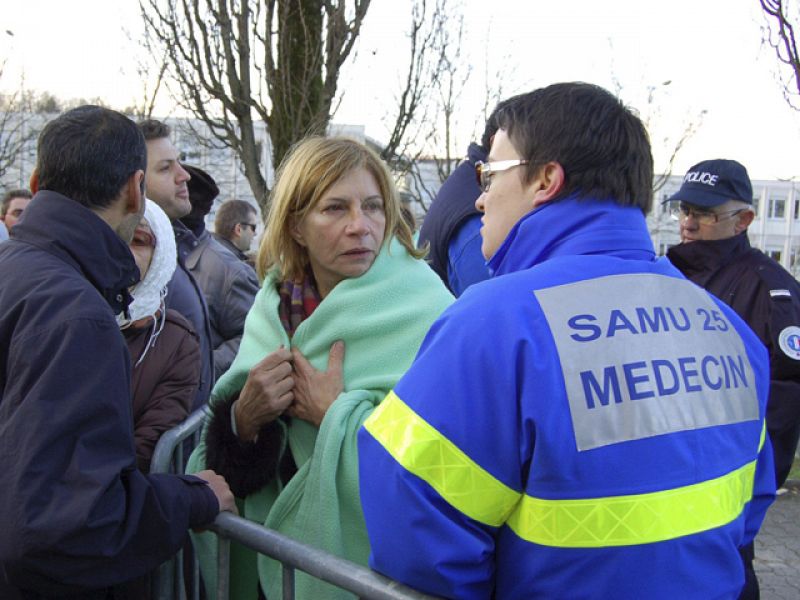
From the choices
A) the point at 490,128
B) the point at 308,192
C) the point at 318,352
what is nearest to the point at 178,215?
the point at 308,192

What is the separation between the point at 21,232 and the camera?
1.87 metres

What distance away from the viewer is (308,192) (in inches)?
93.5

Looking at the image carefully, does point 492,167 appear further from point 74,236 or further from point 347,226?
point 74,236

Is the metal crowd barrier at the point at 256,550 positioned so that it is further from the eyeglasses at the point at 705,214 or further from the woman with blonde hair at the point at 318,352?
the eyeglasses at the point at 705,214

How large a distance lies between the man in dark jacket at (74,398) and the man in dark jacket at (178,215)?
53.7 inches

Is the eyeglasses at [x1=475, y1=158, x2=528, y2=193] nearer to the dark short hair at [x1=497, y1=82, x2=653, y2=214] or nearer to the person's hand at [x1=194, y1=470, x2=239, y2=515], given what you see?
the dark short hair at [x1=497, y1=82, x2=653, y2=214]

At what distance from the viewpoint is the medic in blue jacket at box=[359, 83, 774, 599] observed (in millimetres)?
1264

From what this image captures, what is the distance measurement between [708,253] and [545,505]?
2.73 m

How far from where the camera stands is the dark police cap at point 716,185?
12.1 ft

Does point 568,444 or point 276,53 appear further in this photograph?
point 276,53

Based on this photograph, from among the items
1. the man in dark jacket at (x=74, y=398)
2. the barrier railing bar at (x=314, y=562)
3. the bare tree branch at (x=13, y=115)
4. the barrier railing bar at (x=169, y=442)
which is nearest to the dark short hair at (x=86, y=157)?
the man in dark jacket at (x=74, y=398)

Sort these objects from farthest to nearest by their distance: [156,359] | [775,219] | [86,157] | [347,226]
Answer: [775,219] → [156,359] → [347,226] → [86,157]

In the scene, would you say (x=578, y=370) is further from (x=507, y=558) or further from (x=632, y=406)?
(x=507, y=558)

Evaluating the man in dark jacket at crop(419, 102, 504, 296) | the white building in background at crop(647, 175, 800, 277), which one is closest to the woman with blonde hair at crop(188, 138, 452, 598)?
the man in dark jacket at crop(419, 102, 504, 296)
